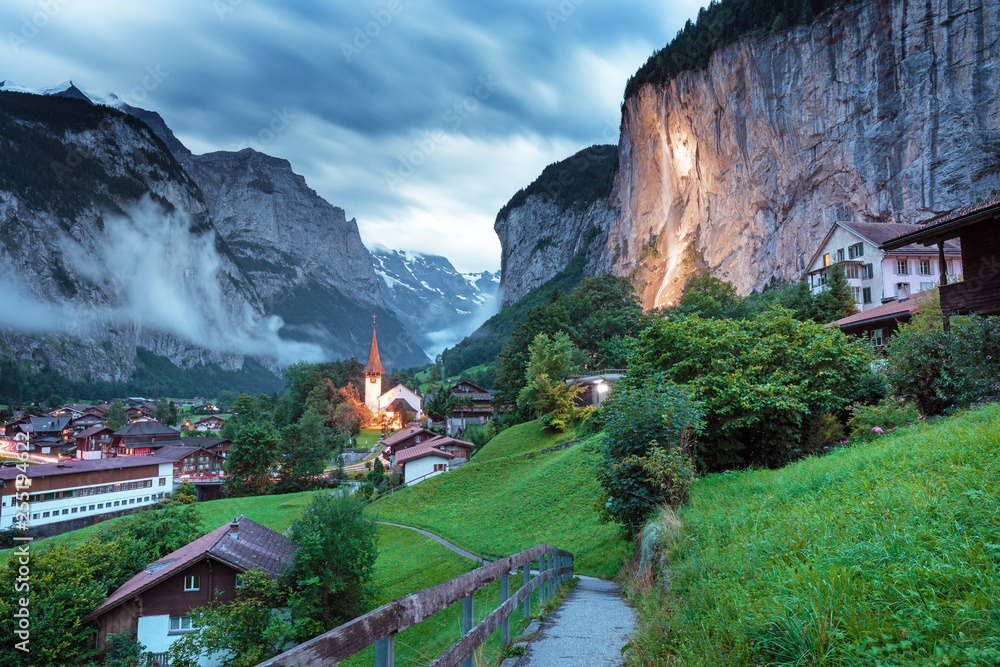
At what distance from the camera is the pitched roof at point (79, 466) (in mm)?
43803

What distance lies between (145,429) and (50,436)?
840 inches

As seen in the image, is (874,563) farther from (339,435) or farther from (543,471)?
(339,435)

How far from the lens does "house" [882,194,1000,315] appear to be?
1579 cm

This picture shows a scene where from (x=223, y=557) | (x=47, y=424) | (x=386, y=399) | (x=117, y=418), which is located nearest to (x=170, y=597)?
(x=223, y=557)

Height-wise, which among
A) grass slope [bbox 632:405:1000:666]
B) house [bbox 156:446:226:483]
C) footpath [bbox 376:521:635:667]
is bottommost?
house [bbox 156:446:226:483]

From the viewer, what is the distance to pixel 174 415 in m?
118

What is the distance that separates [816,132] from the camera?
202 ft

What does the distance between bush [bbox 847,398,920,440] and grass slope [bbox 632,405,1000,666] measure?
6527 mm

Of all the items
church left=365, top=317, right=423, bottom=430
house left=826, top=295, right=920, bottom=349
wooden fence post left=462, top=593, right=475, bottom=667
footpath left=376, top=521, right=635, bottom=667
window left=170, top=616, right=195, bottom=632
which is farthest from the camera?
church left=365, top=317, right=423, bottom=430

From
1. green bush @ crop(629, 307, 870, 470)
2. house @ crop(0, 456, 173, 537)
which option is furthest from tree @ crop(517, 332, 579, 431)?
house @ crop(0, 456, 173, 537)

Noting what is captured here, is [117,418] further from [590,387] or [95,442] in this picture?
[590,387]

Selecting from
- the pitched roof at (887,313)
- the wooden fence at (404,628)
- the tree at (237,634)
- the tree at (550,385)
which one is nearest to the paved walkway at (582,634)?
the wooden fence at (404,628)

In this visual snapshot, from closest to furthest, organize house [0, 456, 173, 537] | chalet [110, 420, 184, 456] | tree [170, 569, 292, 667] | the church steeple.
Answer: tree [170, 569, 292, 667], house [0, 456, 173, 537], chalet [110, 420, 184, 456], the church steeple

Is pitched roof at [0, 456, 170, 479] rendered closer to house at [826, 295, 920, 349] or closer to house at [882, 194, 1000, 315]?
house at [882, 194, 1000, 315]
